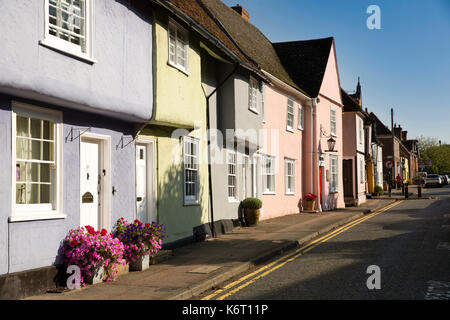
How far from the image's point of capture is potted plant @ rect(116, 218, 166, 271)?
9578 millimetres

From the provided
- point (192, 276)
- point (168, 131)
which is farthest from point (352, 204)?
point (192, 276)

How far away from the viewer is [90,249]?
832 centimetres

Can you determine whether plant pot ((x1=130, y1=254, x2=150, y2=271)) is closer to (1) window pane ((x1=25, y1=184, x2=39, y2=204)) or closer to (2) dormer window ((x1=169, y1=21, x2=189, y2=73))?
(1) window pane ((x1=25, y1=184, x2=39, y2=204))

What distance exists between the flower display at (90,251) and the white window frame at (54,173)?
47 centimetres

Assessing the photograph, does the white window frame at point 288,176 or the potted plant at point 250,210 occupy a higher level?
the white window frame at point 288,176

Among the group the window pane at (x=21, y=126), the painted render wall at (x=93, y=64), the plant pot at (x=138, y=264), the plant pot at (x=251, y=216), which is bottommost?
the plant pot at (x=138, y=264)

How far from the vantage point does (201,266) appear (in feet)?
32.6

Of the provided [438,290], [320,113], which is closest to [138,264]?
[438,290]

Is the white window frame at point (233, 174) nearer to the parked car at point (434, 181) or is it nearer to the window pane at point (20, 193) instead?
the window pane at point (20, 193)

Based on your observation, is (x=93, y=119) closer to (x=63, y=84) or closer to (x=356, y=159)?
(x=63, y=84)

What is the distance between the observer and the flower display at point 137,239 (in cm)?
953

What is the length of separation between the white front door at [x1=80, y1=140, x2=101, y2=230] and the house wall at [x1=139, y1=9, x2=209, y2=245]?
1695 mm

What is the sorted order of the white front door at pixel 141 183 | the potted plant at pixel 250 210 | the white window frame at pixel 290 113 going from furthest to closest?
the white window frame at pixel 290 113
the potted plant at pixel 250 210
the white front door at pixel 141 183

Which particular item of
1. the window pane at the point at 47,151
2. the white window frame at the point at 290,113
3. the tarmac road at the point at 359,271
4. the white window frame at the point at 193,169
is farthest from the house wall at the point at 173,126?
the white window frame at the point at 290,113
